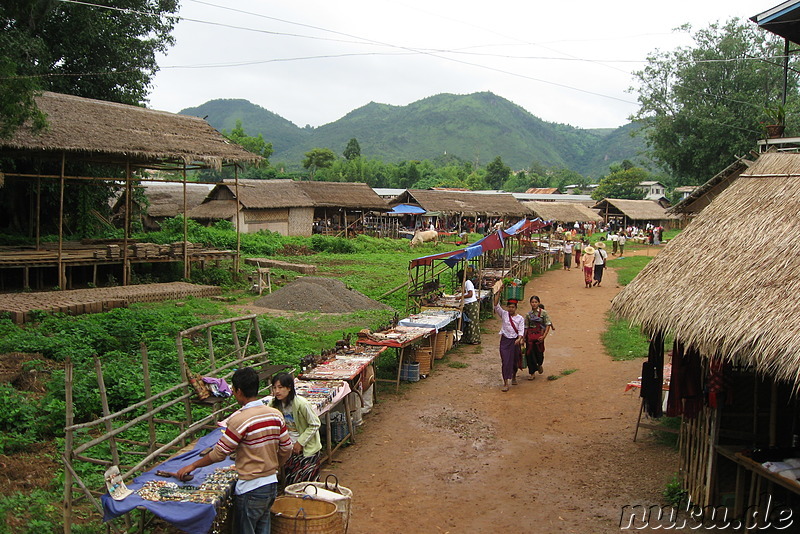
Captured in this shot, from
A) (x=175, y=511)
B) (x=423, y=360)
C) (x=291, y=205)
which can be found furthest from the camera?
(x=291, y=205)

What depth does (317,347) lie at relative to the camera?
38.5 ft

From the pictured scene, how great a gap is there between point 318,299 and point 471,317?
4.43 meters

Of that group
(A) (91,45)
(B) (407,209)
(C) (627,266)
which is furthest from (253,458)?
(B) (407,209)

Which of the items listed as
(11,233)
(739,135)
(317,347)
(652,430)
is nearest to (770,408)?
(652,430)

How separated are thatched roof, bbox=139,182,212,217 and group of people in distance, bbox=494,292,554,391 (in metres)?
28.0

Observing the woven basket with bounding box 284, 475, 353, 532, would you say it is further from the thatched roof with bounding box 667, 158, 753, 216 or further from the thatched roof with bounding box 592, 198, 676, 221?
the thatched roof with bounding box 592, 198, 676, 221

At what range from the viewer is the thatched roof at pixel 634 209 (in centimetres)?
5250

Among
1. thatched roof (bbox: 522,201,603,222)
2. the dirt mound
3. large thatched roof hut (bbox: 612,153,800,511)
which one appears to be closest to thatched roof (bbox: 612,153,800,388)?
large thatched roof hut (bbox: 612,153,800,511)

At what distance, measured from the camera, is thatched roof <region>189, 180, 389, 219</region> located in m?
34.5

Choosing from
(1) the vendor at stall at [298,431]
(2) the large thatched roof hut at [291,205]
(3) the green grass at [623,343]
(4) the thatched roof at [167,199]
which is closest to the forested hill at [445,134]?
(2) the large thatched roof hut at [291,205]

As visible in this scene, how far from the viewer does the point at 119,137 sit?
1655cm

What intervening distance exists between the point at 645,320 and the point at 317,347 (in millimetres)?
6652

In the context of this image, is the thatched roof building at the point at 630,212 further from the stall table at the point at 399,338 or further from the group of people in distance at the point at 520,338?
the stall table at the point at 399,338

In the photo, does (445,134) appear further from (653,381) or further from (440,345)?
(653,381)
